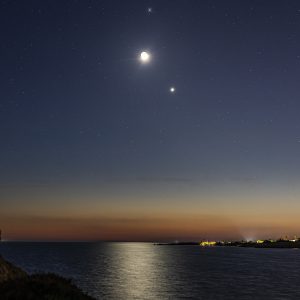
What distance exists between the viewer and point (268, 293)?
5647cm

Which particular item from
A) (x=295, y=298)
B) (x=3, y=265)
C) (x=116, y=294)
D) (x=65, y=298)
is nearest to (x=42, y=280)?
(x=65, y=298)

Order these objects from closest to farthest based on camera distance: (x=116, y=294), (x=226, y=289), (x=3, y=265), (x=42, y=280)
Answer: (x=42, y=280) < (x=3, y=265) < (x=116, y=294) < (x=226, y=289)

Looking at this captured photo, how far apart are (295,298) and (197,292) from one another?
1393 centimetres

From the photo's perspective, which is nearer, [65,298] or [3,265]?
[65,298]

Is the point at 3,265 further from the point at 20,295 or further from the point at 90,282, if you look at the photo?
the point at 90,282

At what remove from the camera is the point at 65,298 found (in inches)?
949

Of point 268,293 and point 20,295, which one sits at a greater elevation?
point 20,295

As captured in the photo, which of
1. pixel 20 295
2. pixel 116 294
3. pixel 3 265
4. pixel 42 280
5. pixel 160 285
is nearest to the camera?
pixel 20 295

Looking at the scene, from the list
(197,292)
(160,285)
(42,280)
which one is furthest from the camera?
(160,285)

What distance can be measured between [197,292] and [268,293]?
10765 mm

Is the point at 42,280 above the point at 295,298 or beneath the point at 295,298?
above

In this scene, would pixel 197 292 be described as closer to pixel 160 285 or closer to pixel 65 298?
pixel 160 285

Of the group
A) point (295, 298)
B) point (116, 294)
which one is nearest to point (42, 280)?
point (116, 294)

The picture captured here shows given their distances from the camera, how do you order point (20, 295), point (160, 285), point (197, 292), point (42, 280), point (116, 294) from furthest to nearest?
1. point (160, 285)
2. point (197, 292)
3. point (116, 294)
4. point (42, 280)
5. point (20, 295)
